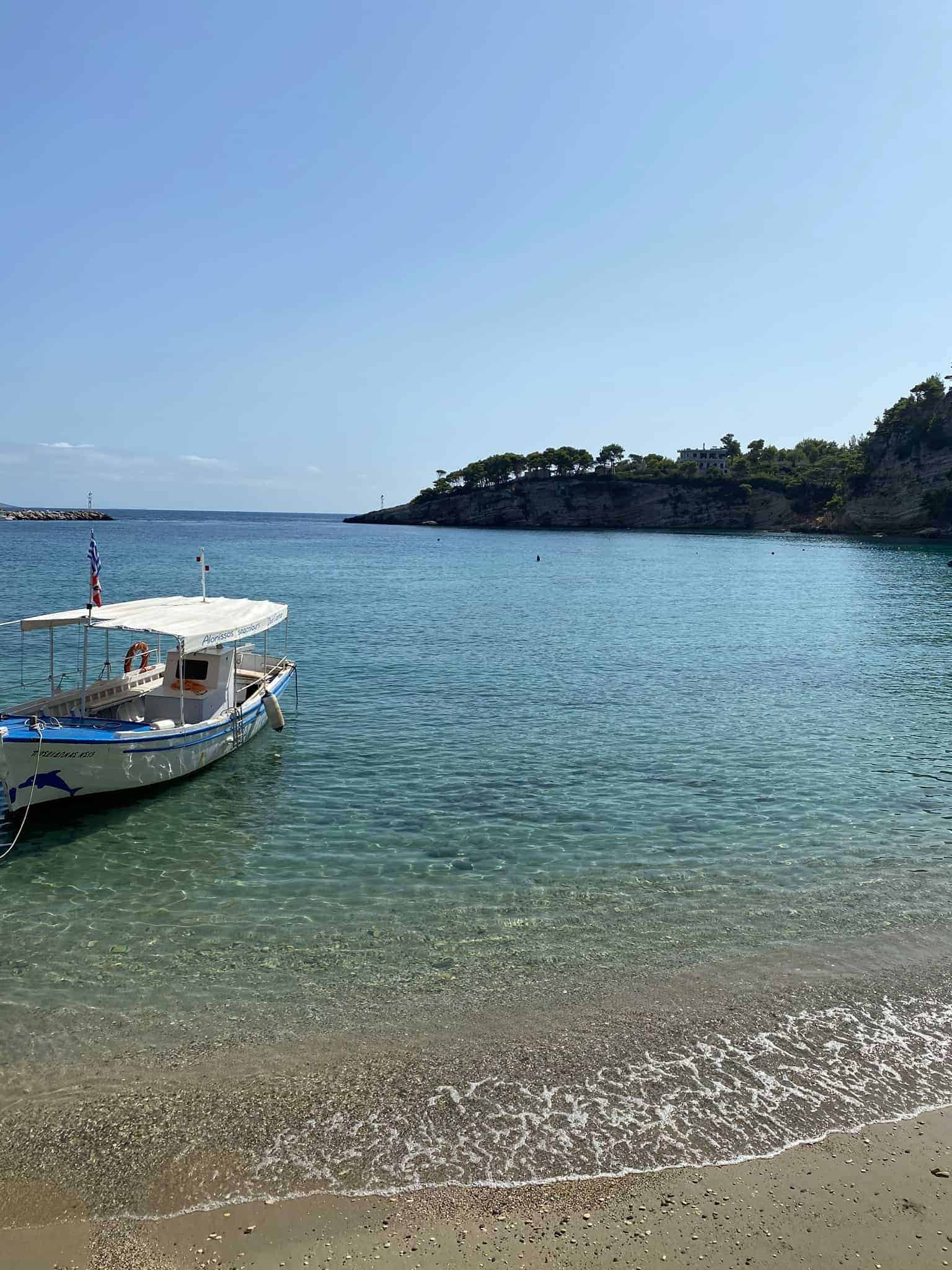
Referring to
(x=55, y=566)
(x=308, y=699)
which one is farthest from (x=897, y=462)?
(x=308, y=699)

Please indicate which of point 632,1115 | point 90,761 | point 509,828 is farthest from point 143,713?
point 632,1115

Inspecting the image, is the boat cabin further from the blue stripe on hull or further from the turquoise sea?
the turquoise sea

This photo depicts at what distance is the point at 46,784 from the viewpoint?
676 inches

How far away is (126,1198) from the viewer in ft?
25.2

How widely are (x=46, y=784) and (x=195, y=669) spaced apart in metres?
5.88

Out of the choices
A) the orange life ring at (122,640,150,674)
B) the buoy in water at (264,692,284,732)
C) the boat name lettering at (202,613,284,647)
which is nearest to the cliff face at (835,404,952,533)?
the boat name lettering at (202,613,284,647)

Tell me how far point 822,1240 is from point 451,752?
15.7 meters

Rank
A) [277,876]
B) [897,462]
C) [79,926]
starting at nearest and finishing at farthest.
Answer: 1. [79,926]
2. [277,876]
3. [897,462]

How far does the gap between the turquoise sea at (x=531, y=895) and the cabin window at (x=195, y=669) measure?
2459mm

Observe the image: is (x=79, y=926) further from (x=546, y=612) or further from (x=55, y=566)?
(x=55, y=566)

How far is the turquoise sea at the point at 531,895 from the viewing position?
9.27 metres

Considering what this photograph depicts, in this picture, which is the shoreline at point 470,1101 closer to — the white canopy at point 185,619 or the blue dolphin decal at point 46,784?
the blue dolphin decal at point 46,784

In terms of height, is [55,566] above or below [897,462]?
below

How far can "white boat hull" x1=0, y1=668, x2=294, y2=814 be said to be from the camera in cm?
1683
